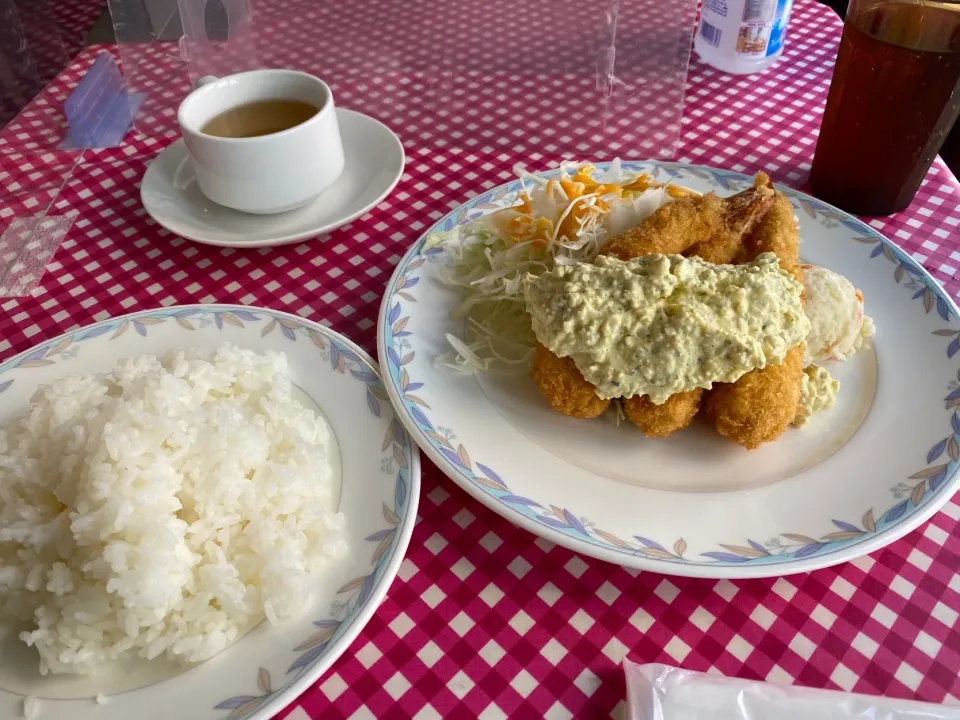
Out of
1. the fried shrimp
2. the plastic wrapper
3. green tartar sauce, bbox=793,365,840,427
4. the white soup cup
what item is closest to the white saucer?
the white soup cup

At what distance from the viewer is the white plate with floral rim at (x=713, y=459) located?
0.92 metres

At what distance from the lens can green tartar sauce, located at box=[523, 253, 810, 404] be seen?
98 centimetres

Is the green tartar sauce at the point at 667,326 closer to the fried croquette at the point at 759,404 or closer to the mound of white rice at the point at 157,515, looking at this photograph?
the fried croquette at the point at 759,404

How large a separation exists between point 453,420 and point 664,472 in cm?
31

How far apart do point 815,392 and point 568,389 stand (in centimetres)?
37

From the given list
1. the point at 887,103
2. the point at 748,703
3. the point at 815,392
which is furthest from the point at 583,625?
the point at 887,103

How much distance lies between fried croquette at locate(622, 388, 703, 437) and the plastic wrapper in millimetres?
333

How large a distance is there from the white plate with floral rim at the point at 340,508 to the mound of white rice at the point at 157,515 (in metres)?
0.02

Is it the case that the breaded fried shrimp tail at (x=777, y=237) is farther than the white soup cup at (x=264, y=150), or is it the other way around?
the white soup cup at (x=264, y=150)

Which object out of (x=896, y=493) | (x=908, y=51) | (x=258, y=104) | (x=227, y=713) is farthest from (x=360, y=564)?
(x=908, y=51)

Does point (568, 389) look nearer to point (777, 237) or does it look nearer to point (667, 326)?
point (667, 326)

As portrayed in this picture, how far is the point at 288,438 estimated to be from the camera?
102 centimetres

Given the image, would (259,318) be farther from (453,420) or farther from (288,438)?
(453,420)

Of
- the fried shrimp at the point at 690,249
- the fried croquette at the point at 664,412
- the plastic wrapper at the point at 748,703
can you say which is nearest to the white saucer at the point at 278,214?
the fried shrimp at the point at 690,249
